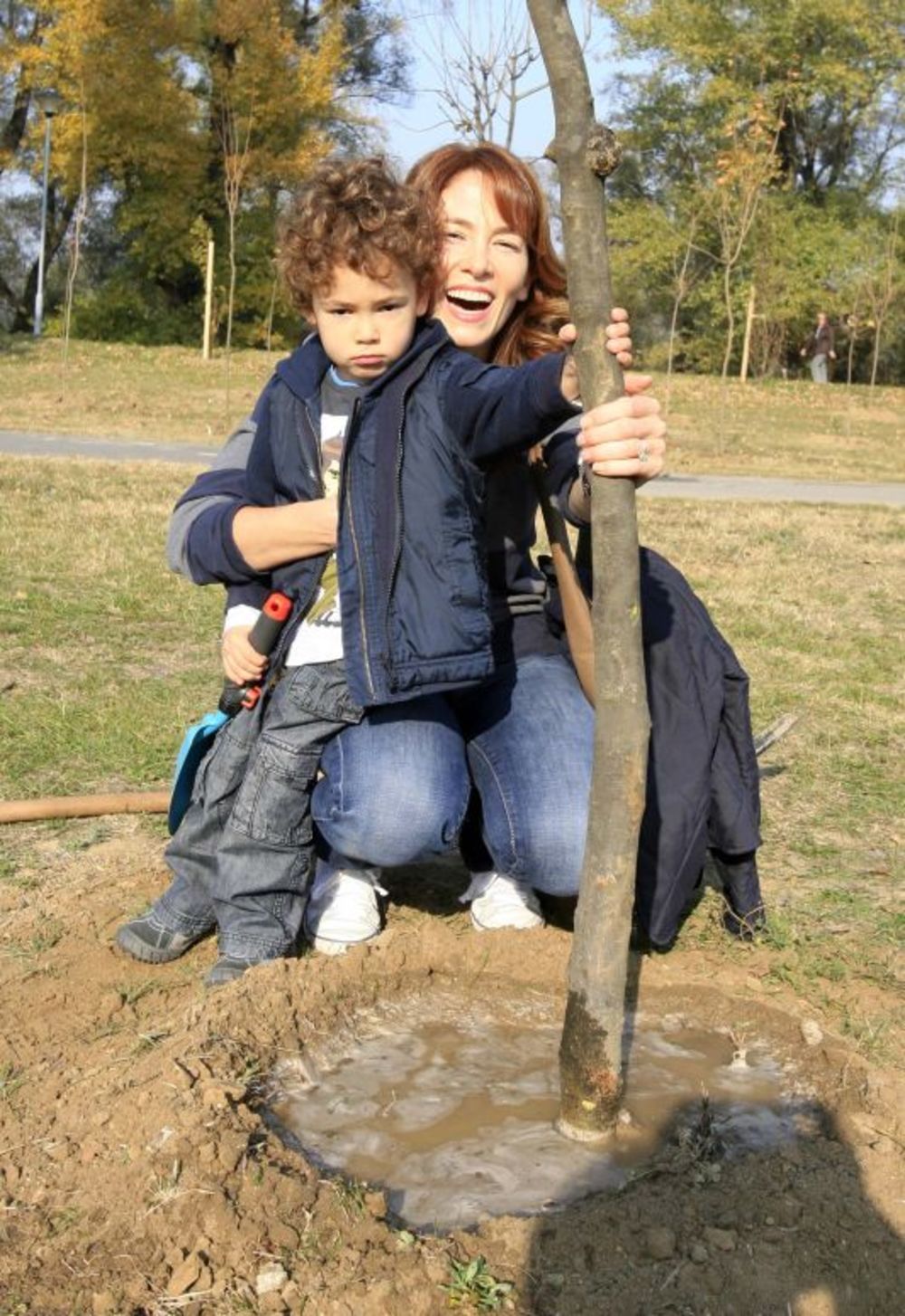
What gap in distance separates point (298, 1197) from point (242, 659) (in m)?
1.18

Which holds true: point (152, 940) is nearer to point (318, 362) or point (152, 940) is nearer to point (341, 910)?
point (341, 910)

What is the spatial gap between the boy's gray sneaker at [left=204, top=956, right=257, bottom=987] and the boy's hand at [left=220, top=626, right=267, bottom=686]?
583 millimetres

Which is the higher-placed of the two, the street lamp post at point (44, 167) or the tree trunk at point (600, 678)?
the street lamp post at point (44, 167)

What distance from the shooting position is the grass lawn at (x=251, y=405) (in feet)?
58.2

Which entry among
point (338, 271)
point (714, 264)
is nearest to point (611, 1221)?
point (338, 271)

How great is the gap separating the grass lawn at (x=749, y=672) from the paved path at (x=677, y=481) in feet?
9.53

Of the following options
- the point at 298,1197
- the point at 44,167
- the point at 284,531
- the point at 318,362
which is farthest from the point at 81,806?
the point at 44,167

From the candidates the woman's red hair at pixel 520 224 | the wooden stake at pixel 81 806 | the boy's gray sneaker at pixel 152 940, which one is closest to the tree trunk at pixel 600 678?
the woman's red hair at pixel 520 224

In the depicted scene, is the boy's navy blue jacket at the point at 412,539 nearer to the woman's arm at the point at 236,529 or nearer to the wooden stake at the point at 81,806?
the woman's arm at the point at 236,529

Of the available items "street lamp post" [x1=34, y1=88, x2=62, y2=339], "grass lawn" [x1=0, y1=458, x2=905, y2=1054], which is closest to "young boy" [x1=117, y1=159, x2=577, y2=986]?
"grass lawn" [x1=0, y1=458, x2=905, y2=1054]

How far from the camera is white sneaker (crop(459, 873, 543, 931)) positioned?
3.33 m

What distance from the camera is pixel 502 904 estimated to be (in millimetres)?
3350

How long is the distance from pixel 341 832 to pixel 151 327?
32.5 meters

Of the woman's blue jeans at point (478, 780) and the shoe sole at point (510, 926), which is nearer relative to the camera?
the woman's blue jeans at point (478, 780)
